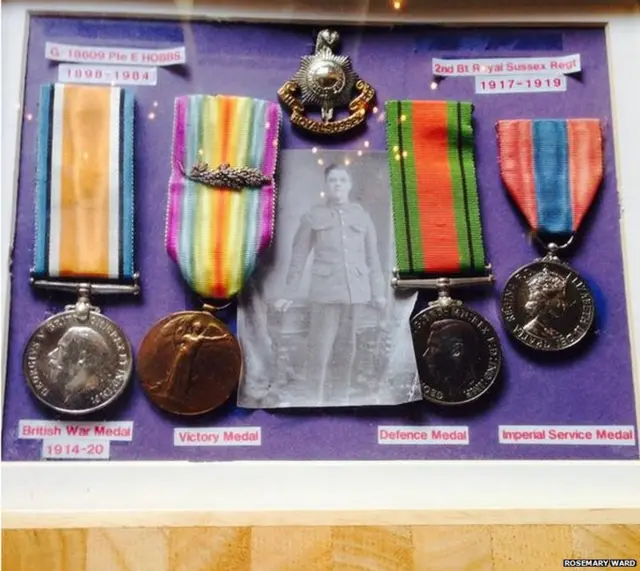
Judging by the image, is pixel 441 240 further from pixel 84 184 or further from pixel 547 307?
pixel 84 184

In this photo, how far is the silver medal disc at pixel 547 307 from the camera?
1.30 m

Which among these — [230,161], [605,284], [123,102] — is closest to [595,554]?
[605,284]

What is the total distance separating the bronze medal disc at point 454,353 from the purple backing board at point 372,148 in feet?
0.09

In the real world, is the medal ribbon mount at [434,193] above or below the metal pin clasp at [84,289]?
above

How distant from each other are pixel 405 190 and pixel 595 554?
64 cm

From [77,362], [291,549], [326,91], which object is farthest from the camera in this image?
[326,91]

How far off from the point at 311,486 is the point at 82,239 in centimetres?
55

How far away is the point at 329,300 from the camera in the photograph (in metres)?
1.30

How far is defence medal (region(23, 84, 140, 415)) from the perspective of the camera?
49.3 inches

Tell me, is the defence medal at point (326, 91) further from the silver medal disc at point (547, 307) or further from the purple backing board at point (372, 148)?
the silver medal disc at point (547, 307)

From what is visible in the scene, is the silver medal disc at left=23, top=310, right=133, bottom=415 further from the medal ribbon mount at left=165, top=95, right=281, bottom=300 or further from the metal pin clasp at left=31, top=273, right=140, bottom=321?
the medal ribbon mount at left=165, top=95, right=281, bottom=300

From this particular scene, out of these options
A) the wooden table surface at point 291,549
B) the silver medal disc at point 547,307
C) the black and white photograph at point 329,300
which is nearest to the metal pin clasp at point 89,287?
the black and white photograph at point 329,300

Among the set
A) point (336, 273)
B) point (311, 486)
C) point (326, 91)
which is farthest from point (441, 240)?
point (311, 486)

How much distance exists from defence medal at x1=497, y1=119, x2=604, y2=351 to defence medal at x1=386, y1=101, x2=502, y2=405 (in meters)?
0.06
